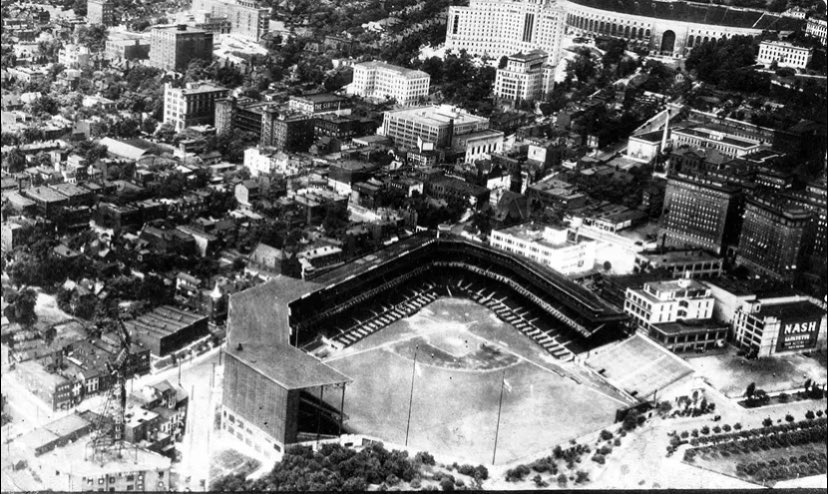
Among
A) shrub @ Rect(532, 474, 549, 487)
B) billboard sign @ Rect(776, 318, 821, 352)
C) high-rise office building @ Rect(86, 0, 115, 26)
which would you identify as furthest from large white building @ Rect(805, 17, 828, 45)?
high-rise office building @ Rect(86, 0, 115, 26)

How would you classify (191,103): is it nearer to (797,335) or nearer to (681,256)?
(681,256)

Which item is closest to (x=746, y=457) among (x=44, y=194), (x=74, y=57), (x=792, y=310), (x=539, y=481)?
(x=539, y=481)

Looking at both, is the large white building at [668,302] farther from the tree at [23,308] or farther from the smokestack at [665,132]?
the tree at [23,308]

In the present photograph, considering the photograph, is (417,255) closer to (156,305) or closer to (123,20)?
(156,305)

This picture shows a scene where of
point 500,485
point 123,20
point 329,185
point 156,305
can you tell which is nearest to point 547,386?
point 500,485

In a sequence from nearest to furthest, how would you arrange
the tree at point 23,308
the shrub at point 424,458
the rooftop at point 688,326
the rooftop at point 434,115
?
the shrub at point 424,458 → the tree at point 23,308 → the rooftop at point 434,115 → the rooftop at point 688,326

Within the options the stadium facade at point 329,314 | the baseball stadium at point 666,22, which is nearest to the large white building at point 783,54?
the baseball stadium at point 666,22

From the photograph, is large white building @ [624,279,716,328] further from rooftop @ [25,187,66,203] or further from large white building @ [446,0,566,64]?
rooftop @ [25,187,66,203]
